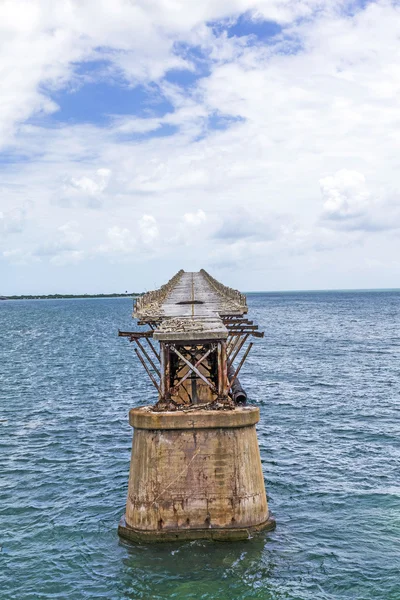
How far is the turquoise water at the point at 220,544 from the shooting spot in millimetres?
17000

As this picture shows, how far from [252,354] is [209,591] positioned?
51784 millimetres

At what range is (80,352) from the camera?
2992 inches

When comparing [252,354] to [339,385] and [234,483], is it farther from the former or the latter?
[234,483]

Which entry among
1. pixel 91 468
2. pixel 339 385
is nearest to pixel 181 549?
pixel 91 468

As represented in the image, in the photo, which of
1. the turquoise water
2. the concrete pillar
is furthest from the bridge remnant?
the turquoise water

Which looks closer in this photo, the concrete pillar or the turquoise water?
the turquoise water

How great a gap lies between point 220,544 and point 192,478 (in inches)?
81.1

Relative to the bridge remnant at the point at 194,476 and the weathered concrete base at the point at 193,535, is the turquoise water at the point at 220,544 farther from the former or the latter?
A: the bridge remnant at the point at 194,476

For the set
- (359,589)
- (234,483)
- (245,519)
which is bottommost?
(359,589)

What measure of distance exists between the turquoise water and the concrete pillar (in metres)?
0.54

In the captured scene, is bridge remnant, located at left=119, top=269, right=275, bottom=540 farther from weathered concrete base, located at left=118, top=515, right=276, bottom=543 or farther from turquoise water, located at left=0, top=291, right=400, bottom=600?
turquoise water, located at left=0, top=291, right=400, bottom=600

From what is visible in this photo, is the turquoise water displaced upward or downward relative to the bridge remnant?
downward

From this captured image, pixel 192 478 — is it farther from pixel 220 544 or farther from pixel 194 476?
pixel 220 544

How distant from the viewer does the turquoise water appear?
17000 millimetres
